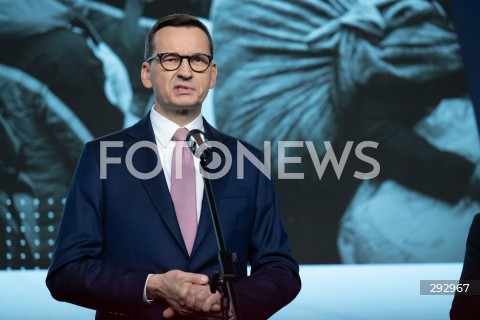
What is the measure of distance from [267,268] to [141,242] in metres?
0.34

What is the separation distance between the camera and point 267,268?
193 centimetres

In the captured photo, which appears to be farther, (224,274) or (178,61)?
(178,61)

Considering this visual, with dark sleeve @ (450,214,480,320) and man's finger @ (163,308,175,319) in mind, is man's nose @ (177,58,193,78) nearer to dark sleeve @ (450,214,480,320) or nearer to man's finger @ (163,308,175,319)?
man's finger @ (163,308,175,319)

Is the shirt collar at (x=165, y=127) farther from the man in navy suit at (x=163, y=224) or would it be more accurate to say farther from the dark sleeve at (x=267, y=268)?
the dark sleeve at (x=267, y=268)

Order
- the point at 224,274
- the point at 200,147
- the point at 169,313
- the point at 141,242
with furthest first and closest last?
1. the point at 141,242
2. the point at 169,313
3. the point at 200,147
4. the point at 224,274

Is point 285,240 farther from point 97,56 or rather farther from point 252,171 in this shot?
point 97,56

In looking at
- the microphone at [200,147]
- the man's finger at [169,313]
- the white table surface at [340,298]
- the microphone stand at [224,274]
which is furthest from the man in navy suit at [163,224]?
the white table surface at [340,298]

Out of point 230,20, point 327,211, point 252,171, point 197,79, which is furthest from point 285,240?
point 230,20

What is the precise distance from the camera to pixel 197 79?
6.52 ft

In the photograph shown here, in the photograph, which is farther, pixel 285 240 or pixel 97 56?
pixel 97 56

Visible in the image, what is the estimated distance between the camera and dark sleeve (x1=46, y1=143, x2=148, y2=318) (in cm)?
178

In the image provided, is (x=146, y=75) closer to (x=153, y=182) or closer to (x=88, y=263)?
(x=153, y=182)

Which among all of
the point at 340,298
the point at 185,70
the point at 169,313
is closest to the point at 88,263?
the point at 169,313

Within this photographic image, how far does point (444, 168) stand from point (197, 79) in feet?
6.78
